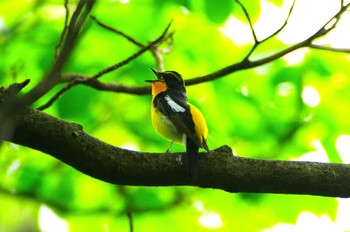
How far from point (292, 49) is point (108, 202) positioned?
2.43 m

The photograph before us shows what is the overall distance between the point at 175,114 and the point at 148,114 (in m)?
0.77

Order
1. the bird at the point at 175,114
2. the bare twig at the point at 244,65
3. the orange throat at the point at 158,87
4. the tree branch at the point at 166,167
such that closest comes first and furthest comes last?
the tree branch at the point at 166,167 → the bare twig at the point at 244,65 → the bird at the point at 175,114 → the orange throat at the point at 158,87

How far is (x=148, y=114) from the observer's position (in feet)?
19.1

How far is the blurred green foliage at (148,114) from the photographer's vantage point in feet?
17.0

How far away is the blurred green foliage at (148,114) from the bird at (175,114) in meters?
0.19

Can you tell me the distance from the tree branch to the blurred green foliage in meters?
1.49

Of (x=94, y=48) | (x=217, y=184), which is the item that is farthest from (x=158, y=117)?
(x=217, y=184)

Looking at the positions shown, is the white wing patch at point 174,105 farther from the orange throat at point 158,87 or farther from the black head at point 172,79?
the black head at point 172,79

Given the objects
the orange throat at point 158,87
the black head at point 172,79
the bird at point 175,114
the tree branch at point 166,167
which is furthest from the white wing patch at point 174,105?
the tree branch at point 166,167

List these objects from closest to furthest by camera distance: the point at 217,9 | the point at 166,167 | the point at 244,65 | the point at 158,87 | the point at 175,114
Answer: the point at 166,167
the point at 244,65
the point at 217,9
the point at 175,114
the point at 158,87

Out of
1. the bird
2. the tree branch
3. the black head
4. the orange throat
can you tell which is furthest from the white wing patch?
the tree branch

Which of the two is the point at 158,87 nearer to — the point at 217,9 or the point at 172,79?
the point at 172,79

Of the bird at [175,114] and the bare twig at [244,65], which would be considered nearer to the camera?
the bare twig at [244,65]

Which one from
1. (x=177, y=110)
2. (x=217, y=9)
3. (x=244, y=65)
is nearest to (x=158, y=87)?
(x=177, y=110)
